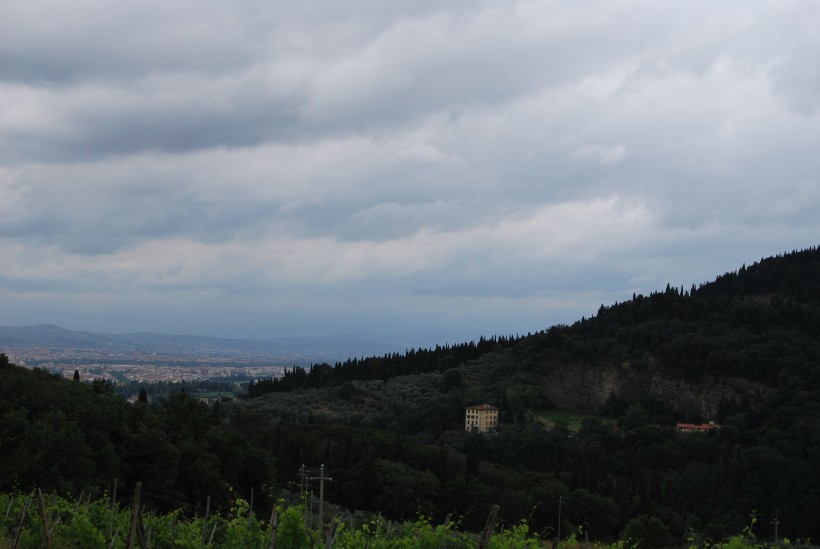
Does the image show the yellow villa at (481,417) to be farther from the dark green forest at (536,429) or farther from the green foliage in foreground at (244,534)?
the green foliage in foreground at (244,534)

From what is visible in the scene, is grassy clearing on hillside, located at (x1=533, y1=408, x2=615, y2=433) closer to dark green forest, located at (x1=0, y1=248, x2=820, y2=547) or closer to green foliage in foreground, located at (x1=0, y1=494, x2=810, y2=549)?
dark green forest, located at (x1=0, y1=248, x2=820, y2=547)

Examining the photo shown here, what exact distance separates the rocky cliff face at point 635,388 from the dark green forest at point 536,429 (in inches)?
10.1

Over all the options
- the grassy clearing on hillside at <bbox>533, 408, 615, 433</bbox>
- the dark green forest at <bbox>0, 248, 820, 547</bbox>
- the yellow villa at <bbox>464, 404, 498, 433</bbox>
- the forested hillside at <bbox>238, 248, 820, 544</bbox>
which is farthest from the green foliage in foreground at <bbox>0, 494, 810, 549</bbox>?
the grassy clearing on hillside at <bbox>533, 408, 615, 433</bbox>

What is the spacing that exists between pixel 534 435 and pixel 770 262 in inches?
2947

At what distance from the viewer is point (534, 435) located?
8450 cm

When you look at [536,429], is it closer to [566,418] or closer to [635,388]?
[566,418]

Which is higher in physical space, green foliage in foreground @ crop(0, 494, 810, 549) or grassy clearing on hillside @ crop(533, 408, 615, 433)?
green foliage in foreground @ crop(0, 494, 810, 549)

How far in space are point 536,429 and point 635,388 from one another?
998 inches

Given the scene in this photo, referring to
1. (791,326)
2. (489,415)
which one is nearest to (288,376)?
(489,415)

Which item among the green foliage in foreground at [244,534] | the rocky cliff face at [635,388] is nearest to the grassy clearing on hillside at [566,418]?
the rocky cliff face at [635,388]

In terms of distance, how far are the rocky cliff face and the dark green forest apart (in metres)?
0.26

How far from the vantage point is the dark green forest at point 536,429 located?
38812 millimetres

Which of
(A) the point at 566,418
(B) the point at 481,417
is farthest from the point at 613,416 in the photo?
(B) the point at 481,417

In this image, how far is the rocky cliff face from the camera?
100688 millimetres
